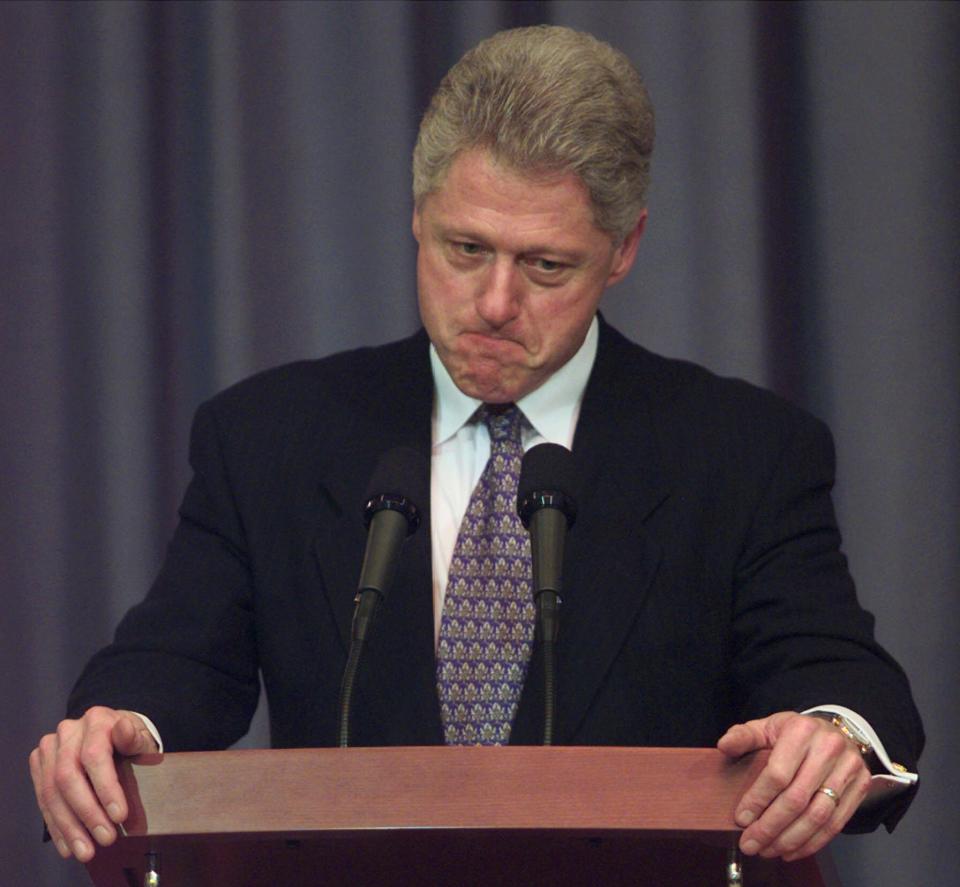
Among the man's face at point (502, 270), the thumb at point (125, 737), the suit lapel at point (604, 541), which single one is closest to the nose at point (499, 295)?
the man's face at point (502, 270)

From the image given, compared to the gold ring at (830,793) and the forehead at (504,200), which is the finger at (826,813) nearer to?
the gold ring at (830,793)

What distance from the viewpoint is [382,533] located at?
5.16 feet

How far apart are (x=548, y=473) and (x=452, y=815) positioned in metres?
0.47

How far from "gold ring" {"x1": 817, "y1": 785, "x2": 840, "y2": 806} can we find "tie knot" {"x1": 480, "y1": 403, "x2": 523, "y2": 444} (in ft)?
2.75

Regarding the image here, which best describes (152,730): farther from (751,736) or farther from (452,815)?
(751,736)

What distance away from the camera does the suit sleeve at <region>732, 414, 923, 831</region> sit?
1.78 meters

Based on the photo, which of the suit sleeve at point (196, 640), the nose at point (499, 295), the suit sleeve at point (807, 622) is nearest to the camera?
the suit sleeve at point (807, 622)

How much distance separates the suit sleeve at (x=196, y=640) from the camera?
1.90 meters

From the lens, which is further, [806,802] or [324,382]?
[324,382]

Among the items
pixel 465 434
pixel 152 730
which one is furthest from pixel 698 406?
pixel 152 730

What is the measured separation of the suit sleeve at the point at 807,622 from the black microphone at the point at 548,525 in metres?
0.38

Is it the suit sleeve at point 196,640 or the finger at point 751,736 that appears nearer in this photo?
the finger at point 751,736

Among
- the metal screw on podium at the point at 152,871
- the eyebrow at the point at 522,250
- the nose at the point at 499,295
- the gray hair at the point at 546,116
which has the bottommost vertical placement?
the metal screw on podium at the point at 152,871

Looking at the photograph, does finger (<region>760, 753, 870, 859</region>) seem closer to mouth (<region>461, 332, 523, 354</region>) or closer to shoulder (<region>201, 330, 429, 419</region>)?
mouth (<region>461, 332, 523, 354</region>)
